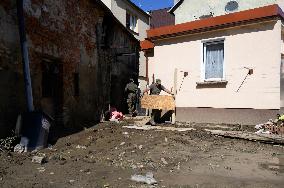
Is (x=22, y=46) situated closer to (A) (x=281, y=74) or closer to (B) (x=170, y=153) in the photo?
(B) (x=170, y=153)

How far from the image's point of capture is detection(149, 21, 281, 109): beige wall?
967cm

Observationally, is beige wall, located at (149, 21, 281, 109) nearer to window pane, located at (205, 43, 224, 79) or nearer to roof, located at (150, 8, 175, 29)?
window pane, located at (205, 43, 224, 79)

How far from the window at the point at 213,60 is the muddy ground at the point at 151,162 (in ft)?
8.97

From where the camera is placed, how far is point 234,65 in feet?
34.0

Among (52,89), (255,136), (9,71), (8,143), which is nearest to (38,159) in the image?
(8,143)

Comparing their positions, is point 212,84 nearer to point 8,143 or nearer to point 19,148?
point 19,148

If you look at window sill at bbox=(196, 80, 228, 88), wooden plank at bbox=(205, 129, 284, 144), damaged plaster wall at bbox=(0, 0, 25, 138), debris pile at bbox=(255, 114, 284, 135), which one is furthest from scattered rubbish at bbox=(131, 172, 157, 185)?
window sill at bbox=(196, 80, 228, 88)

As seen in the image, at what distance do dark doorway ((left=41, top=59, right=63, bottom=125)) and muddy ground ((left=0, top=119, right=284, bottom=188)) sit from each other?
1.43 meters

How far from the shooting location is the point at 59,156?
6.45 metres

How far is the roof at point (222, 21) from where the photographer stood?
9.59m

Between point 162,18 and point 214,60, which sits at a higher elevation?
point 162,18

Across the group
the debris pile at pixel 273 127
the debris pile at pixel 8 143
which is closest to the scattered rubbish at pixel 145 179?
the debris pile at pixel 8 143

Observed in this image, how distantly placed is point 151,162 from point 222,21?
6.35 m

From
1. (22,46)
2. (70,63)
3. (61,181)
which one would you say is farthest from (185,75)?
(61,181)
